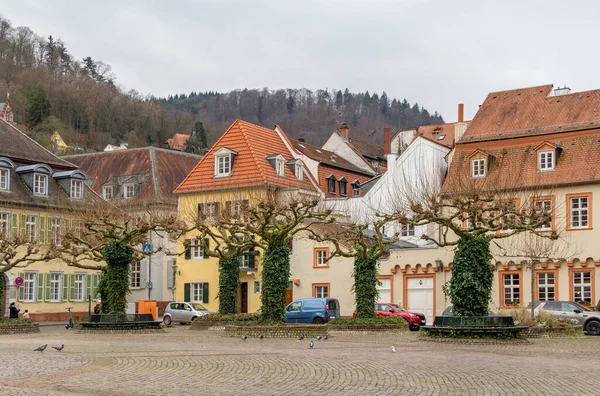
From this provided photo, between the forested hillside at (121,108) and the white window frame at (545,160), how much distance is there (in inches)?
2432

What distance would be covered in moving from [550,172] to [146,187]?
28431 millimetres

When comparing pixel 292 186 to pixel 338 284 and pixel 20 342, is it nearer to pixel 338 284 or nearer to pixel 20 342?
pixel 338 284

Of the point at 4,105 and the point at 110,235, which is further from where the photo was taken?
the point at 4,105

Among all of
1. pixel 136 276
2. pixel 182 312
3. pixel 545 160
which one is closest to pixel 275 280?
pixel 182 312

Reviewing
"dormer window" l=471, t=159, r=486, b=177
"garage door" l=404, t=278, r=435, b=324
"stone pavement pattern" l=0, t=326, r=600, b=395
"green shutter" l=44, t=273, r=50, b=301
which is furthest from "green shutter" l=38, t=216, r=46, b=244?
"stone pavement pattern" l=0, t=326, r=600, b=395

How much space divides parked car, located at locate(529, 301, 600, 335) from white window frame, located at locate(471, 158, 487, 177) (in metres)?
11.4

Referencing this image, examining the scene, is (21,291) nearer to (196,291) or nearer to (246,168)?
(196,291)

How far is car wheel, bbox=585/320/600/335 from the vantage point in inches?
1309

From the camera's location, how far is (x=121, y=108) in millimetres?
118500

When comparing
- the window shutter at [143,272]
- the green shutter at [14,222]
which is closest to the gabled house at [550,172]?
the window shutter at [143,272]

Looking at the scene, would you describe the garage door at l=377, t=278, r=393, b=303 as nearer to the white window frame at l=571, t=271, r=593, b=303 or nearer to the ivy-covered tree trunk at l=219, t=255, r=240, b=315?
the white window frame at l=571, t=271, r=593, b=303

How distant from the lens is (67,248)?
131ft

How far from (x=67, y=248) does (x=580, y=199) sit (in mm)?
24973

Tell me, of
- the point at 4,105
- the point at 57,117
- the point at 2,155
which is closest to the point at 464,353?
the point at 2,155
